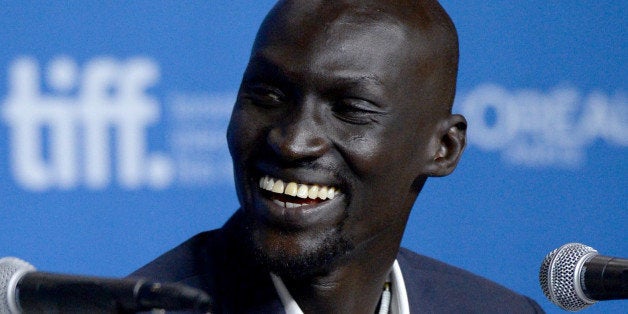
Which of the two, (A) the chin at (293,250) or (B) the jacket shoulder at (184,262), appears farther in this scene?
(B) the jacket shoulder at (184,262)

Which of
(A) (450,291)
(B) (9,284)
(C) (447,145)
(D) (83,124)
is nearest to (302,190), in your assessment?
(C) (447,145)

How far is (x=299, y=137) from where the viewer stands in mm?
1809

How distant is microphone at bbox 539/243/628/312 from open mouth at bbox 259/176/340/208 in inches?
14.4

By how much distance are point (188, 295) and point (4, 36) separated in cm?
173

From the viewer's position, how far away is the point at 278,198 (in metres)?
1.86

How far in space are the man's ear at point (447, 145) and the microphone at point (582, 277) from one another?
1.40ft

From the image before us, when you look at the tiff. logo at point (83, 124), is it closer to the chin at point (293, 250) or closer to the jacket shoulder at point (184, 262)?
the jacket shoulder at point (184, 262)

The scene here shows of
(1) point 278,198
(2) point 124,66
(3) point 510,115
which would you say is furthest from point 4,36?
(3) point 510,115

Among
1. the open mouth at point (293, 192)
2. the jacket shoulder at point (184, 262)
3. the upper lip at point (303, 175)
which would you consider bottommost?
the jacket shoulder at point (184, 262)

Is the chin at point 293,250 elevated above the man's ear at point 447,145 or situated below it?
below

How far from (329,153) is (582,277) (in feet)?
1.48

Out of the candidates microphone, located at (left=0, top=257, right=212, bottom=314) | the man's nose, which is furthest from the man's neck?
microphone, located at (left=0, top=257, right=212, bottom=314)

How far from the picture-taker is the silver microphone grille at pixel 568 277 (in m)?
1.59

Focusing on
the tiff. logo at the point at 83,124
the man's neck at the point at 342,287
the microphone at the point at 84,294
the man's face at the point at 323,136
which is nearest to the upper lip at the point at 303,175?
the man's face at the point at 323,136
